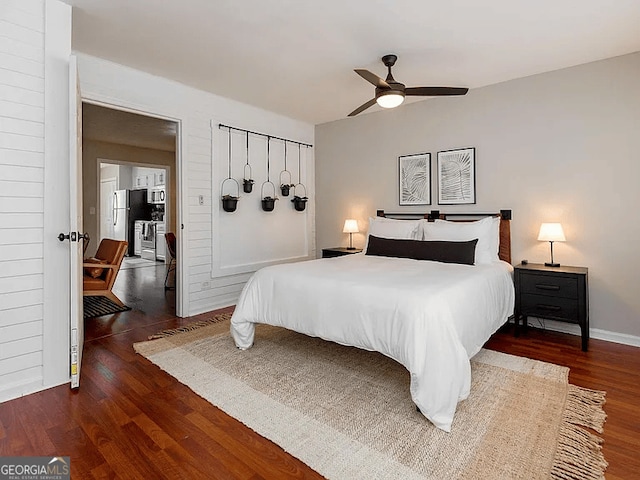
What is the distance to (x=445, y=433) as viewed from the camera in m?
1.93

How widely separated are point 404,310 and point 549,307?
203 centimetres

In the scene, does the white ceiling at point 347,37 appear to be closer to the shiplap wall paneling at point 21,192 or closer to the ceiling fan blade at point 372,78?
the ceiling fan blade at point 372,78

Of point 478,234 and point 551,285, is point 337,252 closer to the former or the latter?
point 478,234

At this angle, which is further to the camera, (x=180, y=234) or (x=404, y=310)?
(x=180, y=234)

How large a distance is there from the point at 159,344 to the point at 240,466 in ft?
6.25

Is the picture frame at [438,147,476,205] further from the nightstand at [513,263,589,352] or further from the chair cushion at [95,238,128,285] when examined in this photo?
the chair cushion at [95,238,128,285]

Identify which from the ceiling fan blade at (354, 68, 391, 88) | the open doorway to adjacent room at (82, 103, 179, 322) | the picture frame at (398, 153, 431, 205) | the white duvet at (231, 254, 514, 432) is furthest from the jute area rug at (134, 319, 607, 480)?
the ceiling fan blade at (354, 68, 391, 88)

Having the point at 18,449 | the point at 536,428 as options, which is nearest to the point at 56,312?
the point at 18,449

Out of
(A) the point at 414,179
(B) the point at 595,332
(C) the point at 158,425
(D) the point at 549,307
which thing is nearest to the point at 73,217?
(C) the point at 158,425

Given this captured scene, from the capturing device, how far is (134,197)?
9.84 metres

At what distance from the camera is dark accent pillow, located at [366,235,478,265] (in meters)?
3.46

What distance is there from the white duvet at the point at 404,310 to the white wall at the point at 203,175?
1.51 m

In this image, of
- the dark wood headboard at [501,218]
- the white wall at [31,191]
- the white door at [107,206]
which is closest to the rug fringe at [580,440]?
the dark wood headboard at [501,218]

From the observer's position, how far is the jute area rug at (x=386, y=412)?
170cm
